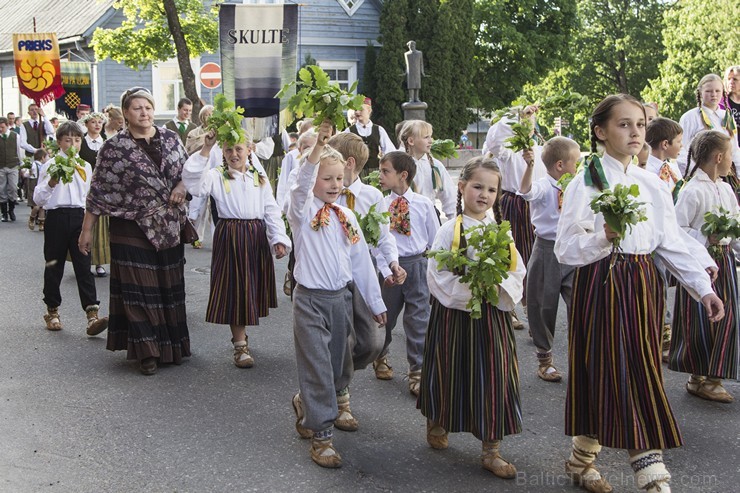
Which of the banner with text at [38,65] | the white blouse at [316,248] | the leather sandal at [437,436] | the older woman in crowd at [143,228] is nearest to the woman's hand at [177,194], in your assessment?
the older woman in crowd at [143,228]

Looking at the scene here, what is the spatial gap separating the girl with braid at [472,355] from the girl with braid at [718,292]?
5.82ft

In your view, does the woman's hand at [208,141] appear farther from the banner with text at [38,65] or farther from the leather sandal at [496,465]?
the banner with text at [38,65]

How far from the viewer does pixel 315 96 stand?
518 centimetres

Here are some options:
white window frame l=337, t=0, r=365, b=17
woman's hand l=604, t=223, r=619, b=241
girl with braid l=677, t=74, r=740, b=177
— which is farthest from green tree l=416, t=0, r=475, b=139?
woman's hand l=604, t=223, r=619, b=241

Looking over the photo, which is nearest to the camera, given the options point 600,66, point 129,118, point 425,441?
point 425,441

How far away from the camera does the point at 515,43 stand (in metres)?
34.5

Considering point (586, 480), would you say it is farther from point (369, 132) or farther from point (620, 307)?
point (369, 132)

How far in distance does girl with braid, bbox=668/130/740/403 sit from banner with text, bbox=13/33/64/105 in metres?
19.3

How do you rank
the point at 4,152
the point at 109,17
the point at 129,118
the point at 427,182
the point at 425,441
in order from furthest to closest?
the point at 109,17 → the point at 4,152 → the point at 427,182 → the point at 129,118 → the point at 425,441

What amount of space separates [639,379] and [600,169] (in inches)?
42.1

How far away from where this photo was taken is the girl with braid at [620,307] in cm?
452

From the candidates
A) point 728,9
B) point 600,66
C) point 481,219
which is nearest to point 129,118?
point 481,219

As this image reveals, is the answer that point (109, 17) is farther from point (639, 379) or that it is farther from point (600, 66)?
point (600, 66)

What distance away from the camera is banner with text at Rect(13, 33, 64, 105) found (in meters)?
22.7
